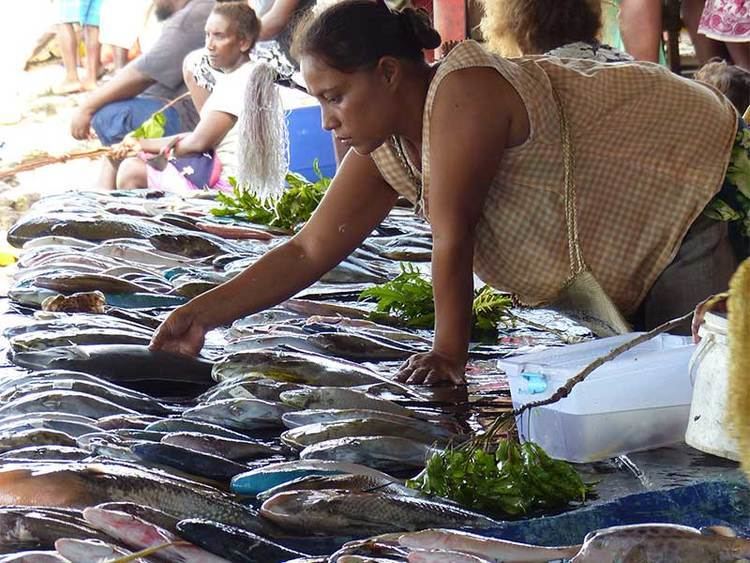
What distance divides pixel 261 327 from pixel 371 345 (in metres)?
0.44

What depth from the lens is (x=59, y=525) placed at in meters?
1.99

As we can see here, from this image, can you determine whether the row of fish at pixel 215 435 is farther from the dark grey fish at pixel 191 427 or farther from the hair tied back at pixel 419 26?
the hair tied back at pixel 419 26

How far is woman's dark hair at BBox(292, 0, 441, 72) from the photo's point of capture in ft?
10.3

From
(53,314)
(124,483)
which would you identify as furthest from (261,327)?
(124,483)

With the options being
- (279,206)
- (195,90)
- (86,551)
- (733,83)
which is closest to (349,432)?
(86,551)

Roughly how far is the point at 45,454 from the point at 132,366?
0.85 meters

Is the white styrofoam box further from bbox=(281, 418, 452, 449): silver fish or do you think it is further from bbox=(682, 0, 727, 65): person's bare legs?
bbox=(682, 0, 727, 65): person's bare legs

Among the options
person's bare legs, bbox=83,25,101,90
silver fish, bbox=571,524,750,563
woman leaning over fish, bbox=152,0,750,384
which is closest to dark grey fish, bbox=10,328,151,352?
woman leaning over fish, bbox=152,0,750,384

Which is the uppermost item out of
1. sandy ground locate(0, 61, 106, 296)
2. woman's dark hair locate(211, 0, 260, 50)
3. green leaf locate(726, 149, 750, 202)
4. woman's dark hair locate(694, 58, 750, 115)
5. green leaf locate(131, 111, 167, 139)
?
woman's dark hair locate(211, 0, 260, 50)

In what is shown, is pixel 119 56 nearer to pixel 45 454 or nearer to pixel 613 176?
pixel 613 176

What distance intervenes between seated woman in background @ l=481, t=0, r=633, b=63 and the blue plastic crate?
10.7ft

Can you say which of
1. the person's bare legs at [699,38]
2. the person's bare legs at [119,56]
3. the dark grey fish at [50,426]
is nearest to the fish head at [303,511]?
the dark grey fish at [50,426]

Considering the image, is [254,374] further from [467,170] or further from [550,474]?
[550,474]

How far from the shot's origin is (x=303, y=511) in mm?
2088
